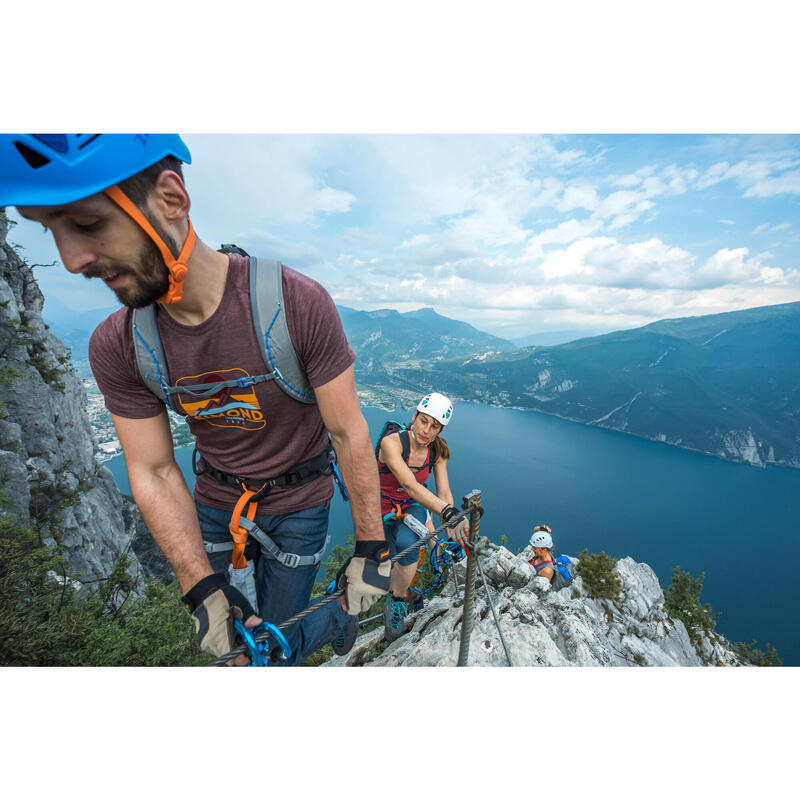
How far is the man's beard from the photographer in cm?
135

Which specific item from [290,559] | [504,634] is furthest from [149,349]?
[504,634]

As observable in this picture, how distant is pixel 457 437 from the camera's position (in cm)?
7238

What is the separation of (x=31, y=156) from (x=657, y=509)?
69009 millimetres

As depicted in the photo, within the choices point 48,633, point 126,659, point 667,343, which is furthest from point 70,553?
point 667,343

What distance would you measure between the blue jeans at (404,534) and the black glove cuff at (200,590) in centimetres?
278

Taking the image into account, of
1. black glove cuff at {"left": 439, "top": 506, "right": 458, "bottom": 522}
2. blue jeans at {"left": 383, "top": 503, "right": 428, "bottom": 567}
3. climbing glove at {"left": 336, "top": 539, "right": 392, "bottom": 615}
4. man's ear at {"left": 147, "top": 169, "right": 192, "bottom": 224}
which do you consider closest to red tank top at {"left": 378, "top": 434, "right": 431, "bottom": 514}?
blue jeans at {"left": 383, "top": 503, "right": 428, "bottom": 567}

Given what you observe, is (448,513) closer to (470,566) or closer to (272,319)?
(470,566)

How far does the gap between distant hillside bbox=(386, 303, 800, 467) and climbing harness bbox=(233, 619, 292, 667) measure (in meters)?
105

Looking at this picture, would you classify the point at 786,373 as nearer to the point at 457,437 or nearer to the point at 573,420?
the point at 573,420

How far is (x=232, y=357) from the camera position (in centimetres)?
170

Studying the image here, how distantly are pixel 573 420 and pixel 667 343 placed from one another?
69982mm

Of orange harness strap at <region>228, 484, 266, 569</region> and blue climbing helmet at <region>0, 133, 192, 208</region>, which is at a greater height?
blue climbing helmet at <region>0, 133, 192, 208</region>

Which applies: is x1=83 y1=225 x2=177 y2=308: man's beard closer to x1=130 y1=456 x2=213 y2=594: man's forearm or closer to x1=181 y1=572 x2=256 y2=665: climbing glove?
x1=130 y1=456 x2=213 y2=594: man's forearm

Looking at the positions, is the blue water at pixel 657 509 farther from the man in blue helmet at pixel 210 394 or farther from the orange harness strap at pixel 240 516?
the orange harness strap at pixel 240 516
